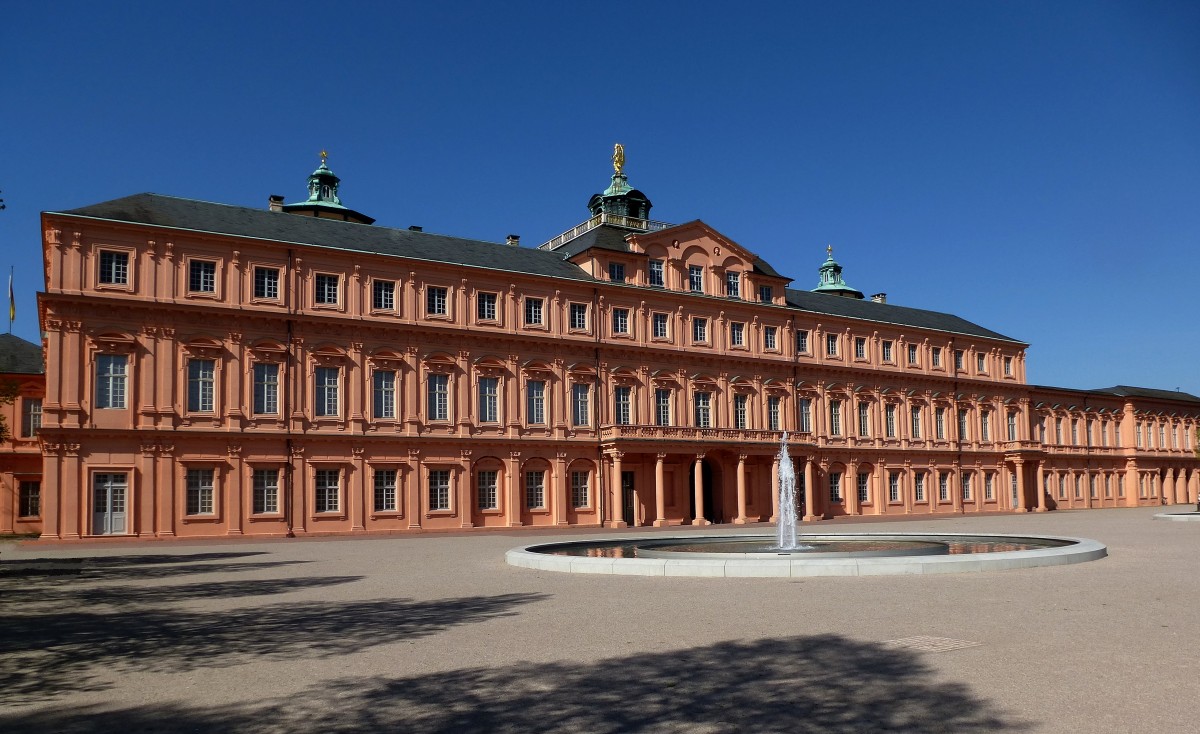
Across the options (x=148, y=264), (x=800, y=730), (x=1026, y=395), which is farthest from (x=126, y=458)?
(x=1026, y=395)

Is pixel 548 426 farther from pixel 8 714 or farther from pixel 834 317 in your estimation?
pixel 8 714

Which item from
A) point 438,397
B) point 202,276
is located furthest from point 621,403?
point 202,276

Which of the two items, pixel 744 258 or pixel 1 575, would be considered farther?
pixel 744 258

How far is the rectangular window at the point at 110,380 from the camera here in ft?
130

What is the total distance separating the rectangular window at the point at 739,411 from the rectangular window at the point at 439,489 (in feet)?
58.7

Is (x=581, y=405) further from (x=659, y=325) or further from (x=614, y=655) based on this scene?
(x=614, y=655)

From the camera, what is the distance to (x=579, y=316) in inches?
2047

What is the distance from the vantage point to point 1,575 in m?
21.8

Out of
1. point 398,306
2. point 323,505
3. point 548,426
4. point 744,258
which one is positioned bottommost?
point 323,505

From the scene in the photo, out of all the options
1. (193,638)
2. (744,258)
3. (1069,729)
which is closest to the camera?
(1069,729)

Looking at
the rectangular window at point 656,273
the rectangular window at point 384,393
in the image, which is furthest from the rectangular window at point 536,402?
the rectangular window at point 656,273

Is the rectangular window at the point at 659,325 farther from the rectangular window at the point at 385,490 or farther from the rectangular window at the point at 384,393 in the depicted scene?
the rectangular window at the point at 385,490

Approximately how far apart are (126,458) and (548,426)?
63.2ft

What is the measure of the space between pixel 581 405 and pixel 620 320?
5169 mm
